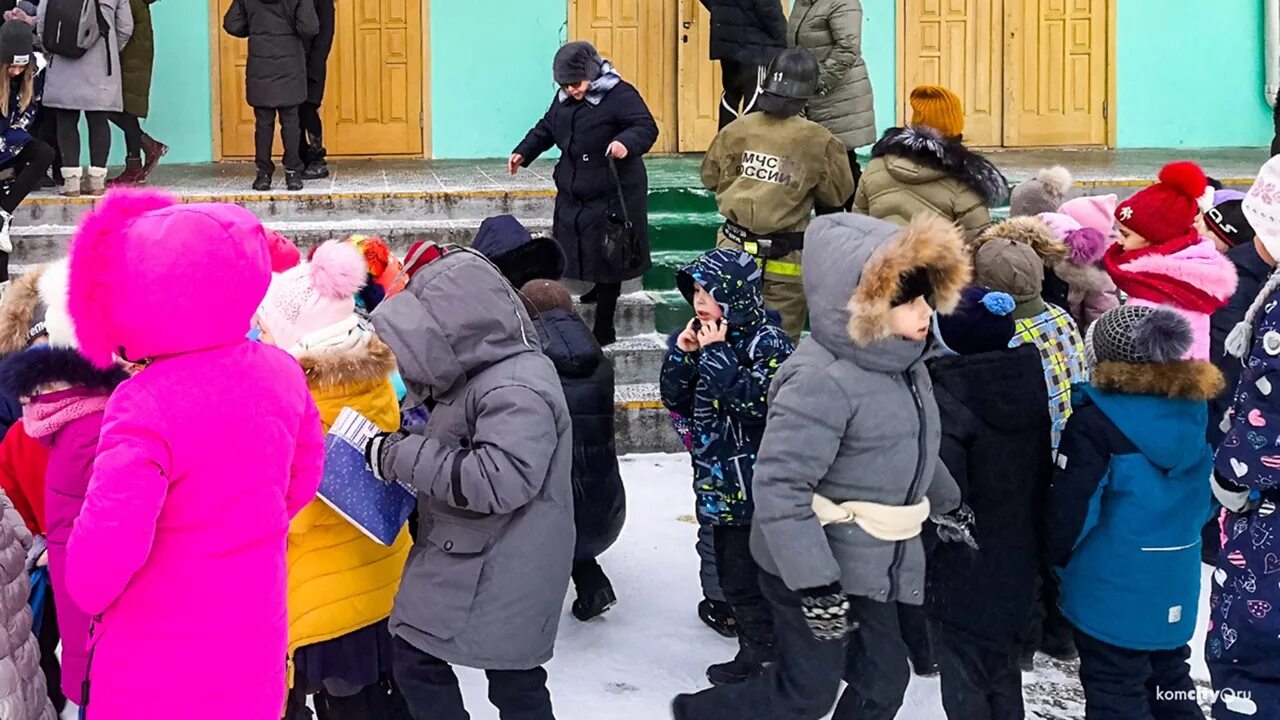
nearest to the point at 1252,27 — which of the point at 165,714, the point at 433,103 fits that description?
A: the point at 433,103

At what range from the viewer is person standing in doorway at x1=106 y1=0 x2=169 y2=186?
29.5ft

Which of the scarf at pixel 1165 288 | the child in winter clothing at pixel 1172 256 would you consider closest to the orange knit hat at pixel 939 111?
the child in winter clothing at pixel 1172 256

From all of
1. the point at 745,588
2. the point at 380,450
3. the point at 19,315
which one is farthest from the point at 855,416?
the point at 19,315

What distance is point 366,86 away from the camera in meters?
10.8

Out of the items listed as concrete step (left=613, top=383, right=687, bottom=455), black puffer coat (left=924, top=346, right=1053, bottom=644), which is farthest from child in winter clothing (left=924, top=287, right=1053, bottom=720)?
concrete step (left=613, top=383, right=687, bottom=455)

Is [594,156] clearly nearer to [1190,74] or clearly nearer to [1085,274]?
[1085,274]

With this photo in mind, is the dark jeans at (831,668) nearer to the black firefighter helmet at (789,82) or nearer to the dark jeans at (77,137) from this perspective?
the black firefighter helmet at (789,82)

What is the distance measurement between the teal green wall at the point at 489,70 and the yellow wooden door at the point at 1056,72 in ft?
11.6

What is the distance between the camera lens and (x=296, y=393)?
9.05 feet

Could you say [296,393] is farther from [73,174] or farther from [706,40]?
[706,40]

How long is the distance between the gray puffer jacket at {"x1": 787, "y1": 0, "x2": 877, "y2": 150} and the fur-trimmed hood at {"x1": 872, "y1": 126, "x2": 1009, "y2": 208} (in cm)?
218

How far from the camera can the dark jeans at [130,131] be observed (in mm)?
8992

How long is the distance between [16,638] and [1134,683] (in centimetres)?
253

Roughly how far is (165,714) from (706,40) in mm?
8775
